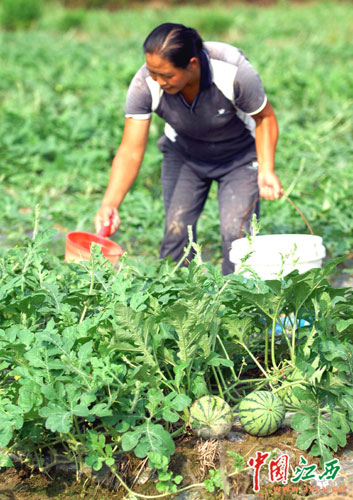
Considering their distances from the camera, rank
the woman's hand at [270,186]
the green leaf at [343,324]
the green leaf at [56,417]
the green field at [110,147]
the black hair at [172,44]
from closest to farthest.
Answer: the green leaf at [56,417] → the green leaf at [343,324] → the black hair at [172,44] → the woman's hand at [270,186] → the green field at [110,147]

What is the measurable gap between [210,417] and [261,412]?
20 centimetres

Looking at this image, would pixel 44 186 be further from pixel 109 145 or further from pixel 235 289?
pixel 235 289

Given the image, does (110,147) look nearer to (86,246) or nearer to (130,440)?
(86,246)

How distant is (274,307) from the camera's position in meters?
2.57

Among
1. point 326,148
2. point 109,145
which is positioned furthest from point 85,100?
point 326,148

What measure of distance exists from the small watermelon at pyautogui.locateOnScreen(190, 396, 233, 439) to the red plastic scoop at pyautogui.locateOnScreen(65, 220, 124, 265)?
4.16ft

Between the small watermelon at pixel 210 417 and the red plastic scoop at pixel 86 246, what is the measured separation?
1267mm

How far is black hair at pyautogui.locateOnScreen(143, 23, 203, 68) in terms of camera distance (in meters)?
3.26

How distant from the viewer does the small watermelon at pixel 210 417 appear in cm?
241

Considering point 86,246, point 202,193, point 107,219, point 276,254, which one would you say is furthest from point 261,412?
point 202,193

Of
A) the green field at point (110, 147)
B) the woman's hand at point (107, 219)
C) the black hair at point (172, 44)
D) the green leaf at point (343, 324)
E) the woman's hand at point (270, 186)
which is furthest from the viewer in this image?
the green field at point (110, 147)

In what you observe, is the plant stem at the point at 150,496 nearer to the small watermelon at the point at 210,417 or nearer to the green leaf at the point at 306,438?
the small watermelon at the point at 210,417

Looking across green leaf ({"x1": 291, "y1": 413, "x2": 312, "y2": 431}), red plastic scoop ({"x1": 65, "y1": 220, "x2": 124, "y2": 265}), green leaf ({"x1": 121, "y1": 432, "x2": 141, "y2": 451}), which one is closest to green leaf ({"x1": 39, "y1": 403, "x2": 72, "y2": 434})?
green leaf ({"x1": 121, "y1": 432, "x2": 141, "y2": 451})

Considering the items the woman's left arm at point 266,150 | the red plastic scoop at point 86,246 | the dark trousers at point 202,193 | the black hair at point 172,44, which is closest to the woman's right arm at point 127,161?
the red plastic scoop at point 86,246
